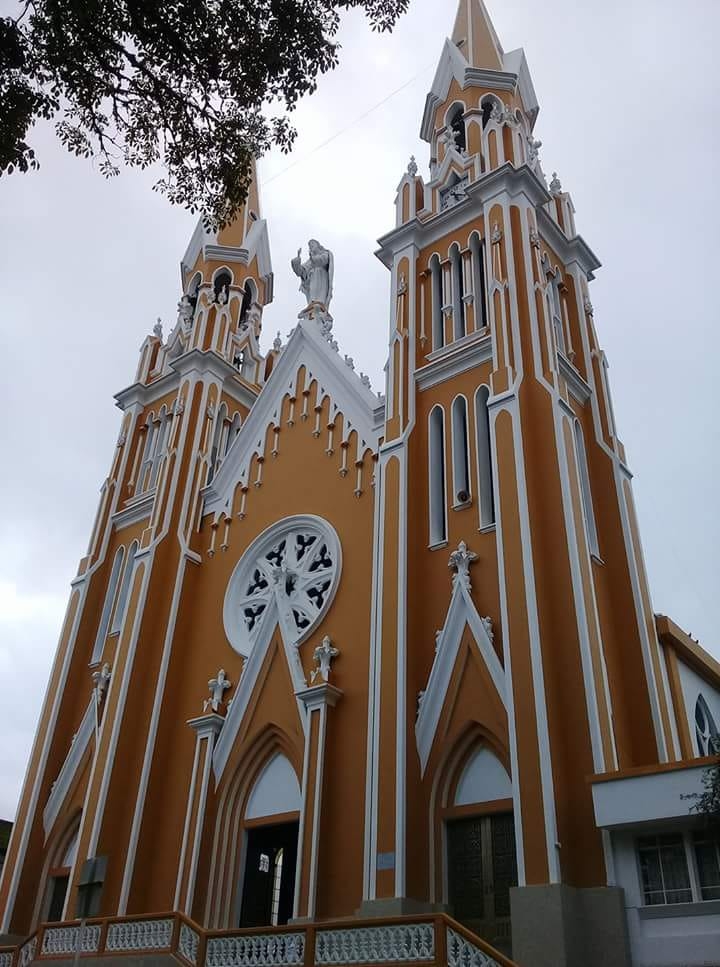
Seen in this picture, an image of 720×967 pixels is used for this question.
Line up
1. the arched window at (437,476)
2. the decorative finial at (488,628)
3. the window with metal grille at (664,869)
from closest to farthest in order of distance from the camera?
the window with metal grille at (664,869), the decorative finial at (488,628), the arched window at (437,476)

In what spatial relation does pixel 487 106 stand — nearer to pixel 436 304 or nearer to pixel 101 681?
pixel 436 304

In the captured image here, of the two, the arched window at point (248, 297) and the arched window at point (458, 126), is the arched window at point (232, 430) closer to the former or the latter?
the arched window at point (248, 297)

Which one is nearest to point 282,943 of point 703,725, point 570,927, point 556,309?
point 570,927

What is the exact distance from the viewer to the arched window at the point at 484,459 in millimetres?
14164

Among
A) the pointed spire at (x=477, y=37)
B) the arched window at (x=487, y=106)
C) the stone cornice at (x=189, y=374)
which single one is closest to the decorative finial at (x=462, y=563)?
the stone cornice at (x=189, y=374)

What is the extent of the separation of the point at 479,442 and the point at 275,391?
647 centimetres

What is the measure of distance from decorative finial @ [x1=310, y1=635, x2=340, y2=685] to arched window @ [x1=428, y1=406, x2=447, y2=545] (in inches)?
97.7

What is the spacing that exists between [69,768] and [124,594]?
403 cm

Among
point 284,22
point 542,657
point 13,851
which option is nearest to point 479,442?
point 542,657

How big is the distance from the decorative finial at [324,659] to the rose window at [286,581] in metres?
0.78

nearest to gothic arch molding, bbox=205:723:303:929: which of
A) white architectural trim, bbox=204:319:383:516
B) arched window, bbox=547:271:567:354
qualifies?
white architectural trim, bbox=204:319:383:516

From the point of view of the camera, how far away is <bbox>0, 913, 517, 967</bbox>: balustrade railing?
9.14 meters

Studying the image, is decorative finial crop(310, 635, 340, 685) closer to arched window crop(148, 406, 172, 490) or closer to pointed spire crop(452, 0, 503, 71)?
arched window crop(148, 406, 172, 490)

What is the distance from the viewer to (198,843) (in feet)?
47.8
